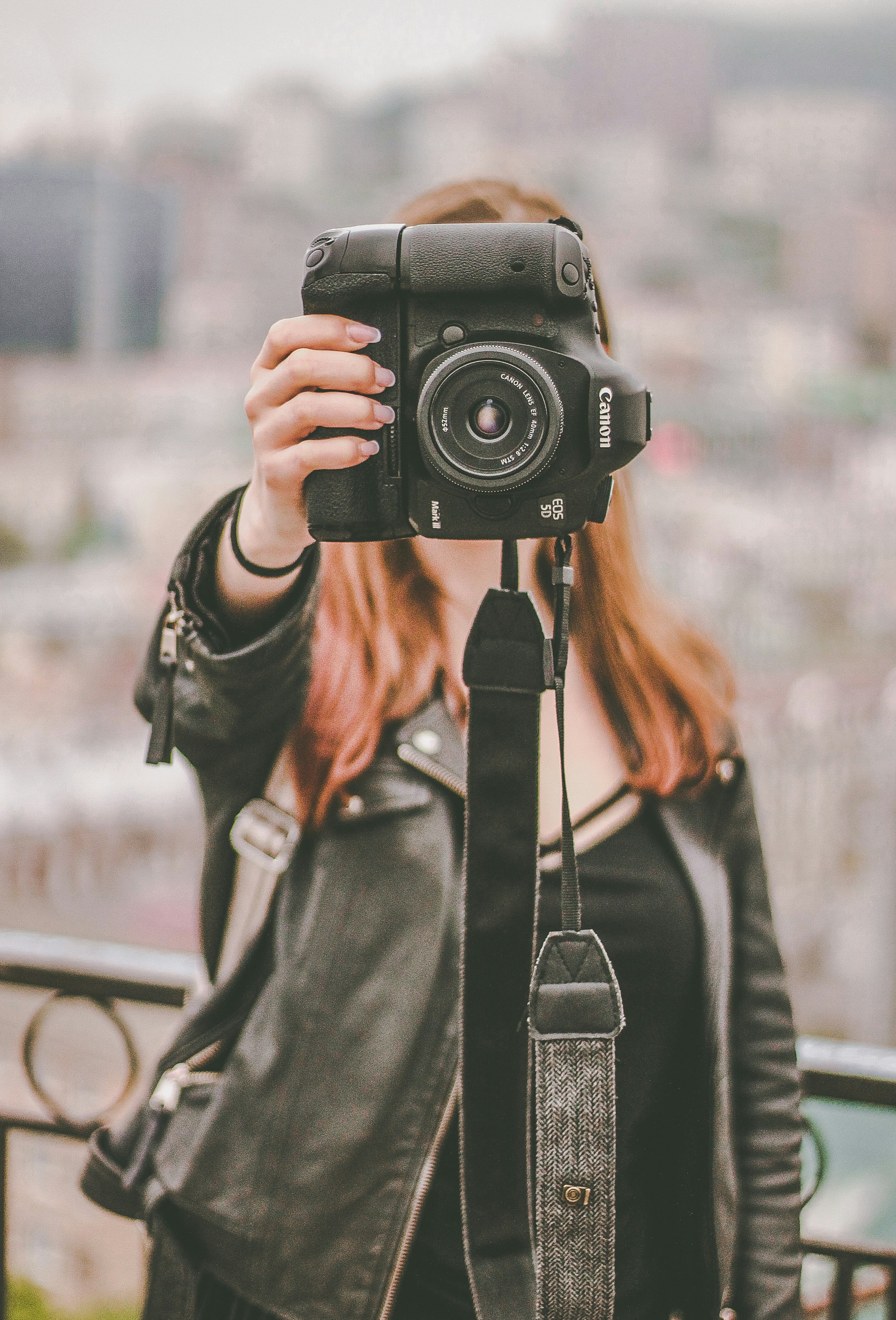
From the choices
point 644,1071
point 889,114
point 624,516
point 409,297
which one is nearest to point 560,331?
point 409,297

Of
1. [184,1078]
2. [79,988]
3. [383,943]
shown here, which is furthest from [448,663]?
[79,988]

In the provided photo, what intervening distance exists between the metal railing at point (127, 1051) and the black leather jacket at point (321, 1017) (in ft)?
0.61

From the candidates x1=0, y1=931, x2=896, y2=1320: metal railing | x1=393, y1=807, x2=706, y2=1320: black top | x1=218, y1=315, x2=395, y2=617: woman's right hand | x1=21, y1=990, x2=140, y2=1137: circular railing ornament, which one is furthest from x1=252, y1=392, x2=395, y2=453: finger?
x1=21, y1=990, x2=140, y2=1137: circular railing ornament

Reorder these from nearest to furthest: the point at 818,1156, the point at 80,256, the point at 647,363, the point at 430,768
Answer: the point at 430,768, the point at 818,1156, the point at 647,363, the point at 80,256

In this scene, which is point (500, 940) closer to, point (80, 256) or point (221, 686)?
point (221, 686)

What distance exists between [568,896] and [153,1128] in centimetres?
27

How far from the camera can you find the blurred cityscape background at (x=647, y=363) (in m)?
12.0

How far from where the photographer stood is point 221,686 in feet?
1.74

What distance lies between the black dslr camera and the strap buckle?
0.15 m

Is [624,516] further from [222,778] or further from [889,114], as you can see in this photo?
[889,114]

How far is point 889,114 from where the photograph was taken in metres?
13.7

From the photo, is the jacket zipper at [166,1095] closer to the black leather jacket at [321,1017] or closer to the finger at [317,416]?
the black leather jacket at [321,1017]

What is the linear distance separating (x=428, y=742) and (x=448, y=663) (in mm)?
64

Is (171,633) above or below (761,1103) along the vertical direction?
above
